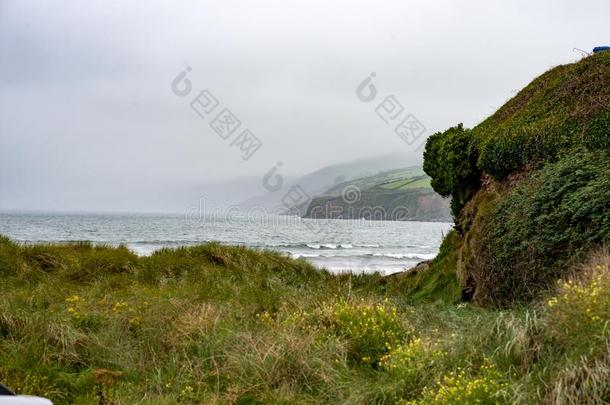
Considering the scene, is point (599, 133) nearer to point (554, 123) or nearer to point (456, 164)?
point (554, 123)

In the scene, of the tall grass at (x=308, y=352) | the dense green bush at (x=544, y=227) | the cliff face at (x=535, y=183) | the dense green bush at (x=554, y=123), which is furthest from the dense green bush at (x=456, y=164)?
the tall grass at (x=308, y=352)

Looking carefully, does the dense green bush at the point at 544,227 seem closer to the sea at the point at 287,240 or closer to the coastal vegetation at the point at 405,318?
the coastal vegetation at the point at 405,318

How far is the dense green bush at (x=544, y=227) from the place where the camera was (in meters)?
7.82

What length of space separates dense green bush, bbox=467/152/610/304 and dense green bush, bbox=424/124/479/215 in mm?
4103

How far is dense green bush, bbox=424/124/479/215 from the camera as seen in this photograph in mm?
14125

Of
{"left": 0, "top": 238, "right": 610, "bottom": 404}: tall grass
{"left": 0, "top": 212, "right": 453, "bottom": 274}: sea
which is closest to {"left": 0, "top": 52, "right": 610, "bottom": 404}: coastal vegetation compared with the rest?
{"left": 0, "top": 238, "right": 610, "bottom": 404}: tall grass

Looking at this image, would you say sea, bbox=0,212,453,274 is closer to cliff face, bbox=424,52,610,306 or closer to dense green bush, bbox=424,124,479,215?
dense green bush, bbox=424,124,479,215

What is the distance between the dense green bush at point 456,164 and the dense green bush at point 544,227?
410cm

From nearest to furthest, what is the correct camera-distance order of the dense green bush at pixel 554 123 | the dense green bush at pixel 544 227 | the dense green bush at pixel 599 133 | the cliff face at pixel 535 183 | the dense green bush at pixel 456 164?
the dense green bush at pixel 544 227 → the cliff face at pixel 535 183 → the dense green bush at pixel 599 133 → the dense green bush at pixel 554 123 → the dense green bush at pixel 456 164

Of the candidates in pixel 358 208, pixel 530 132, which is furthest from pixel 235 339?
pixel 358 208

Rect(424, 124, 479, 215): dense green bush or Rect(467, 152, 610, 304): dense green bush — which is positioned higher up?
Rect(424, 124, 479, 215): dense green bush

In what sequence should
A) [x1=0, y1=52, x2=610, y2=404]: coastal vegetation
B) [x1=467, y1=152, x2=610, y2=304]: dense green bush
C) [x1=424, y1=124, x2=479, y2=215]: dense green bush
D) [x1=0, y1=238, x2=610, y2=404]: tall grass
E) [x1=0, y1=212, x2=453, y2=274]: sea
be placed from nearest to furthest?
[x1=0, y1=238, x2=610, y2=404]: tall grass → [x1=0, y1=52, x2=610, y2=404]: coastal vegetation → [x1=467, y1=152, x2=610, y2=304]: dense green bush → [x1=424, y1=124, x2=479, y2=215]: dense green bush → [x1=0, y1=212, x2=453, y2=274]: sea

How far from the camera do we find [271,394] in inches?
206

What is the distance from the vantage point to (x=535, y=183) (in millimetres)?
9461
